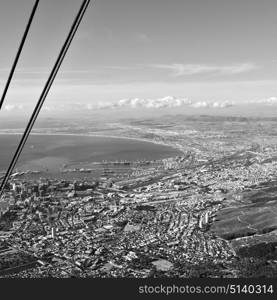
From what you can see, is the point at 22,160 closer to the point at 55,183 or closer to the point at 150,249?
the point at 55,183

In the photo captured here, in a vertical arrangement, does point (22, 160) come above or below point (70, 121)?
below

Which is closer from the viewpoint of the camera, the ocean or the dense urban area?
the dense urban area

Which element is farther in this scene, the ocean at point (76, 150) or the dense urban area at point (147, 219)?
the ocean at point (76, 150)

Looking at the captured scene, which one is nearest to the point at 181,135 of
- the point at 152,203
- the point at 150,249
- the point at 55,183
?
the point at 55,183

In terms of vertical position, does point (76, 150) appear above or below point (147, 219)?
above

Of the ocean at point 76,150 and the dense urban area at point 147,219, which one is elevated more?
the ocean at point 76,150

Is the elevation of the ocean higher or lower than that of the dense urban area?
higher

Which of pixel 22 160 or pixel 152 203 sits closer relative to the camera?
pixel 152 203

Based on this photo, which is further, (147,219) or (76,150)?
(76,150)
